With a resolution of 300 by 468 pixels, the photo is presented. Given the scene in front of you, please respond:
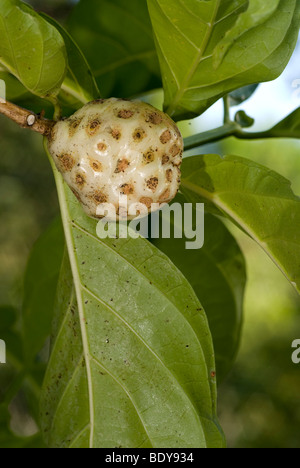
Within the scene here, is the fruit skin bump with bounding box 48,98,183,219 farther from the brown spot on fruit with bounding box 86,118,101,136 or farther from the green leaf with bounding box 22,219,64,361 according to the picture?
the green leaf with bounding box 22,219,64,361

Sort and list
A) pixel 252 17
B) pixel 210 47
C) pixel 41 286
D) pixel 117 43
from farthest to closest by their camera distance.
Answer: pixel 41 286 → pixel 117 43 → pixel 210 47 → pixel 252 17

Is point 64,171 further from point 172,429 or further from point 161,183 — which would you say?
point 172,429

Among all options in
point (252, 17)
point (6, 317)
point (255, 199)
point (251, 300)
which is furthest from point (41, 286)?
point (251, 300)

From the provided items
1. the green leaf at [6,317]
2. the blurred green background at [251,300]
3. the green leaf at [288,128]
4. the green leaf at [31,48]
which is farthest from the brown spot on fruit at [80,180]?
the blurred green background at [251,300]

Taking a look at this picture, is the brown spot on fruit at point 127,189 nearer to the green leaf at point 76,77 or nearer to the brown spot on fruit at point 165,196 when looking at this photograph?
the brown spot on fruit at point 165,196

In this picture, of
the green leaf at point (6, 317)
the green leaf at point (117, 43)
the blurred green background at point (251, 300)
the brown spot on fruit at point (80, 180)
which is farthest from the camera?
the blurred green background at point (251, 300)

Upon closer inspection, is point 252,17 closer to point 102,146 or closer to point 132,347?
point 102,146
